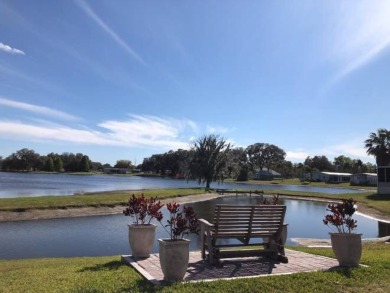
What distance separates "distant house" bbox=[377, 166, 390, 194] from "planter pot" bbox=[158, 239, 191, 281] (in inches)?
1887

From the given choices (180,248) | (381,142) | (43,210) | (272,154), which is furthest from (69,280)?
(272,154)

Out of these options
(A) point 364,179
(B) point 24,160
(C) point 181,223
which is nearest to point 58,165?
(B) point 24,160

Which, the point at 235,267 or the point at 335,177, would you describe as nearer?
the point at 235,267

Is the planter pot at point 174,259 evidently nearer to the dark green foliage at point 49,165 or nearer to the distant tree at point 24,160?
the dark green foliage at point 49,165

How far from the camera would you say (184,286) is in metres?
6.14

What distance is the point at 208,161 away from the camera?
6544cm

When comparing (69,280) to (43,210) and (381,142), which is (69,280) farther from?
(381,142)

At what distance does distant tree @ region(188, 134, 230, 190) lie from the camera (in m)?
65.5

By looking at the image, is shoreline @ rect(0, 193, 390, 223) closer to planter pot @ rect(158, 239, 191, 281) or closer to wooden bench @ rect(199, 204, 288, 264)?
wooden bench @ rect(199, 204, 288, 264)

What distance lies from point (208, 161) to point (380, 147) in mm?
39253

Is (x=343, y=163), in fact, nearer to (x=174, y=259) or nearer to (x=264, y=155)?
(x=264, y=155)

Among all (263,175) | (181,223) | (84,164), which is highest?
(84,164)

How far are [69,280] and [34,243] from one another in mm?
10370

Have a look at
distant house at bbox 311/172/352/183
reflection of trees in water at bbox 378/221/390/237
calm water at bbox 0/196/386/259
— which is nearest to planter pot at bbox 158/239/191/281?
calm water at bbox 0/196/386/259
